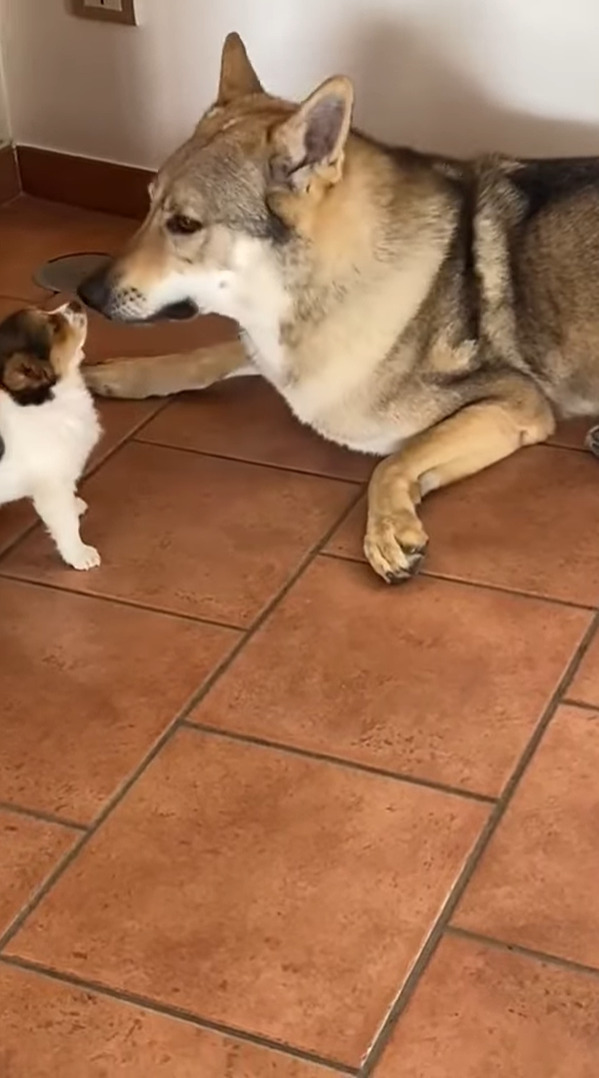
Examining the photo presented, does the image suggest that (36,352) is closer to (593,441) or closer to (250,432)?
(250,432)

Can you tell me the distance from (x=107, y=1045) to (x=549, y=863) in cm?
50

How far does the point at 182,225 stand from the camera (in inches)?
82.9

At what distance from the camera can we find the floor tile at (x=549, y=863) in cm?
149

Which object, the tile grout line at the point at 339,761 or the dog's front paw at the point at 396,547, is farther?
the dog's front paw at the point at 396,547

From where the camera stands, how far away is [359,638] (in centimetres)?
192

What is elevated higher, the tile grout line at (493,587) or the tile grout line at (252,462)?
the tile grout line at (493,587)

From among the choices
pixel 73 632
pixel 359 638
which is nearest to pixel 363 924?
pixel 359 638

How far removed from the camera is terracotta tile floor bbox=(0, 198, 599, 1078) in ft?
4.64

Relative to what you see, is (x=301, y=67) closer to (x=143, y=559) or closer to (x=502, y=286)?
(x=502, y=286)

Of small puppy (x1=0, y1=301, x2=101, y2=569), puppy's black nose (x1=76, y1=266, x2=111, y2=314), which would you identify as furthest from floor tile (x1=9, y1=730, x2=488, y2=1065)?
puppy's black nose (x1=76, y1=266, x2=111, y2=314)

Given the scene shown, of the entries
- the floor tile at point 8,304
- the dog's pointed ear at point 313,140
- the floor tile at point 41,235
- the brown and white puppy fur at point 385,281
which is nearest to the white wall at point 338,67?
the floor tile at point 41,235

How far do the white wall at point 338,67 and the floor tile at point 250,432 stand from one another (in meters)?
0.63

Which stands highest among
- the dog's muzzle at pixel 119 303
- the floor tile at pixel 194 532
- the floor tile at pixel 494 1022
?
the dog's muzzle at pixel 119 303

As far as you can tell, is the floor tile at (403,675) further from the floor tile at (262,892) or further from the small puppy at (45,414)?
the small puppy at (45,414)
